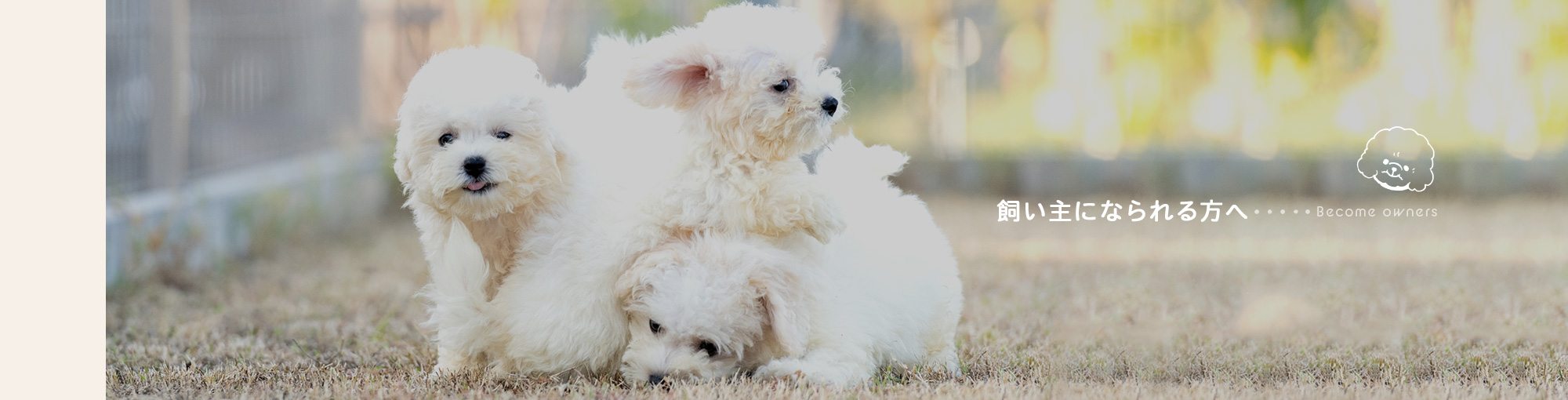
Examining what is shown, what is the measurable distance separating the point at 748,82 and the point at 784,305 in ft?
1.30

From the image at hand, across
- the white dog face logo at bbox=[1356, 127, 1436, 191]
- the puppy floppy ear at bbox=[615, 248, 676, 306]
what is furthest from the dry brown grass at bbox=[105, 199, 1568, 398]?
the white dog face logo at bbox=[1356, 127, 1436, 191]

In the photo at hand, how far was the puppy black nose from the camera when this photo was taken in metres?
2.35

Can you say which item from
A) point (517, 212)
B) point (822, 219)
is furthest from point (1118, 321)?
point (517, 212)

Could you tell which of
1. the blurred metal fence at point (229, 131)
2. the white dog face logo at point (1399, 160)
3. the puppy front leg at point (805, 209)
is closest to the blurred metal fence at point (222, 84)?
the blurred metal fence at point (229, 131)

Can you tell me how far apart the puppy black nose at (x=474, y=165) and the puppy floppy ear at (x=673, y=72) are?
0.96 feet

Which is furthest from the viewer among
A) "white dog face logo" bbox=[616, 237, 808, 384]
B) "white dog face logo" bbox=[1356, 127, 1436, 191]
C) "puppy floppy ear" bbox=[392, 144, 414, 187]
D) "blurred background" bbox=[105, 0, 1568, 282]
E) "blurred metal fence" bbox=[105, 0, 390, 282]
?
"blurred background" bbox=[105, 0, 1568, 282]

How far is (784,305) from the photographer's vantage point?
2.33 m

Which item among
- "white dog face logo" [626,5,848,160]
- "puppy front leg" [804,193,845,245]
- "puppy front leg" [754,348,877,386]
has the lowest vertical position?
"puppy front leg" [754,348,877,386]

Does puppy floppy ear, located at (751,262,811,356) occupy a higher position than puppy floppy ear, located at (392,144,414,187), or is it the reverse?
puppy floppy ear, located at (392,144,414,187)

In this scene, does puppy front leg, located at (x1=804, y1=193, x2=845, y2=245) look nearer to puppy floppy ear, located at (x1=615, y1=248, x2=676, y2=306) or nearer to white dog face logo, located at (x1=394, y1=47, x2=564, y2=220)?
puppy floppy ear, located at (x1=615, y1=248, x2=676, y2=306)

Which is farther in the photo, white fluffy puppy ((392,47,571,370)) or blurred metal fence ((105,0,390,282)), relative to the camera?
blurred metal fence ((105,0,390,282))

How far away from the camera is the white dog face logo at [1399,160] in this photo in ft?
22.1

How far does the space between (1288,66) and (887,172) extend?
233 inches
